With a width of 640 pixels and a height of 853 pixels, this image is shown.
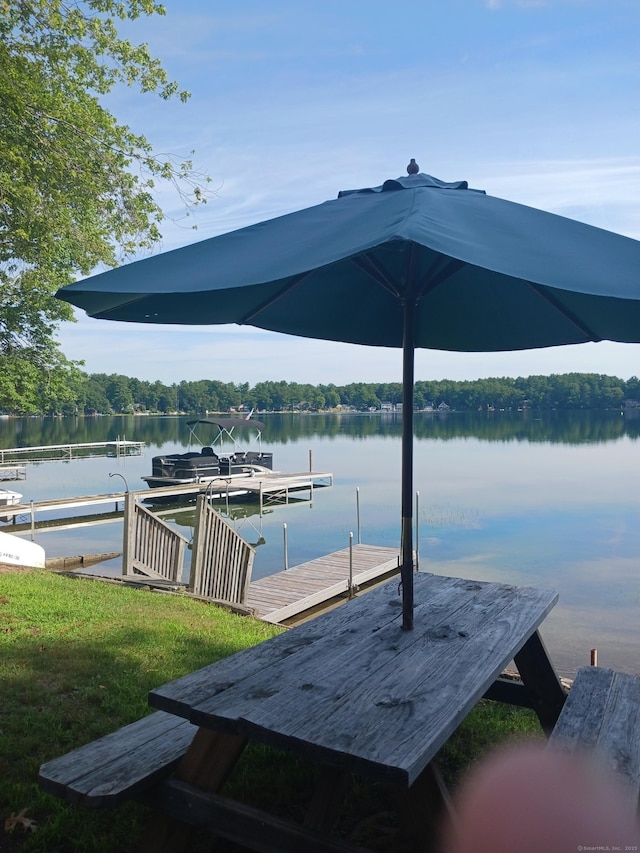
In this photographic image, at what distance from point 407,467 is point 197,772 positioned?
4.81 ft

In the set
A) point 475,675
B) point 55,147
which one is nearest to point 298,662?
point 475,675

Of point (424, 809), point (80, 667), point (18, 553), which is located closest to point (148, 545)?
point (18, 553)

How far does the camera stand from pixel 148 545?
27.8ft

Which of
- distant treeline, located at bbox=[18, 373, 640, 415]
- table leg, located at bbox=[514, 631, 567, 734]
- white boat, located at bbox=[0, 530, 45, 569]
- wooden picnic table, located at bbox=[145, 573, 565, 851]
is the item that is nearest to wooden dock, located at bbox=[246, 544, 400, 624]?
white boat, located at bbox=[0, 530, 45, 569]

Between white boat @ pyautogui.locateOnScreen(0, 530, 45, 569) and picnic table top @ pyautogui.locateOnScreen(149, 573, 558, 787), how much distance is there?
833 cm

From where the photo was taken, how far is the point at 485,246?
6.24 feet

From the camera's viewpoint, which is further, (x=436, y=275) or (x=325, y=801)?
(x=436, y=275)

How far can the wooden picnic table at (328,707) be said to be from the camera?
5.67 ft

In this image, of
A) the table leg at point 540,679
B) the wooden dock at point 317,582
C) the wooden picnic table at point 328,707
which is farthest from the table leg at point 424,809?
the wooden dock at point 317,582

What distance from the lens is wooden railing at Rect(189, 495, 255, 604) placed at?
7.61 meters

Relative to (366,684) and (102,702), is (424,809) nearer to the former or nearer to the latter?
(366,684)

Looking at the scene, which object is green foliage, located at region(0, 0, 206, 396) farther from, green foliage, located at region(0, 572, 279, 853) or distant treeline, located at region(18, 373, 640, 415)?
distant treeline, located at region(18, 373, 640, 415)

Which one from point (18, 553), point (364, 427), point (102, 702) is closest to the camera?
point (102, 702)

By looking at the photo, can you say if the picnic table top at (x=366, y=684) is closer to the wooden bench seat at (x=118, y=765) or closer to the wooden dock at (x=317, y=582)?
the wooden bench seat at (x=118, y=765)
